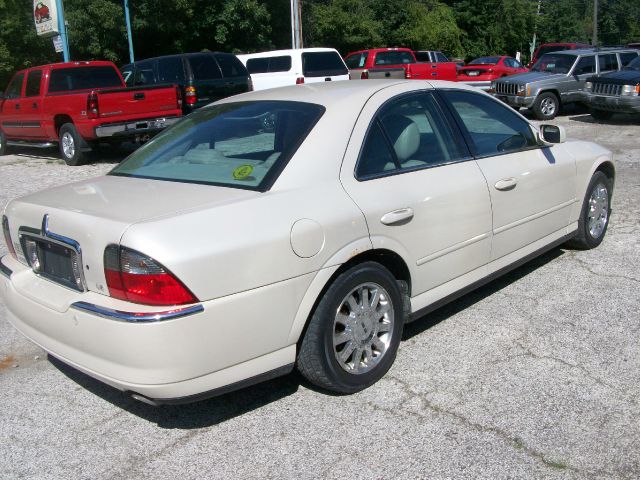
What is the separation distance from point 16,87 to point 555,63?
42.5 feet

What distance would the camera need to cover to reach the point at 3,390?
3898 mm

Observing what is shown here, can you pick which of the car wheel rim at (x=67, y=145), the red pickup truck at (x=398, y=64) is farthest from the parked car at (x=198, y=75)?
the red pickup truck at (x=398, y=64)

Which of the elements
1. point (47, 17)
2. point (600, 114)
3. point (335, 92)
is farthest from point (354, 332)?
point (47, 17)

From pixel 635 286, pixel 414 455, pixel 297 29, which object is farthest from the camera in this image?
pixel 297 29

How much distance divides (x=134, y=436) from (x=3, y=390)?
3.41ft

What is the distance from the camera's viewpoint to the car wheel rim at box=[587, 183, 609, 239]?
584 cm

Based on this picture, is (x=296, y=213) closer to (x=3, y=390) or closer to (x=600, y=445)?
(x=600, y=445)

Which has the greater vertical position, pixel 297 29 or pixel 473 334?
pixel 297 29

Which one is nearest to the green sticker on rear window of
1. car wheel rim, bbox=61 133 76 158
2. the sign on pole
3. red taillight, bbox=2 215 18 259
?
red taillight, bbox=2 215 18 259

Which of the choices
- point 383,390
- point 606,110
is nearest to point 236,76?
point 606,110

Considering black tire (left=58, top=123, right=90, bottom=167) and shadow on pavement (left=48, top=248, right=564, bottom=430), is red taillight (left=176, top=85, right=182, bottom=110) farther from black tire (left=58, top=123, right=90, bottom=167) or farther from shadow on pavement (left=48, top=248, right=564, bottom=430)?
shadow on pavement (left=48, top=248, right=564, bottom=430)

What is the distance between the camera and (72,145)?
40.5 ft

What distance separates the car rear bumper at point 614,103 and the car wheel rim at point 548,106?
0.95 metres

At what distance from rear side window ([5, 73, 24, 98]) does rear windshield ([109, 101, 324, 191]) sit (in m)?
10.6
